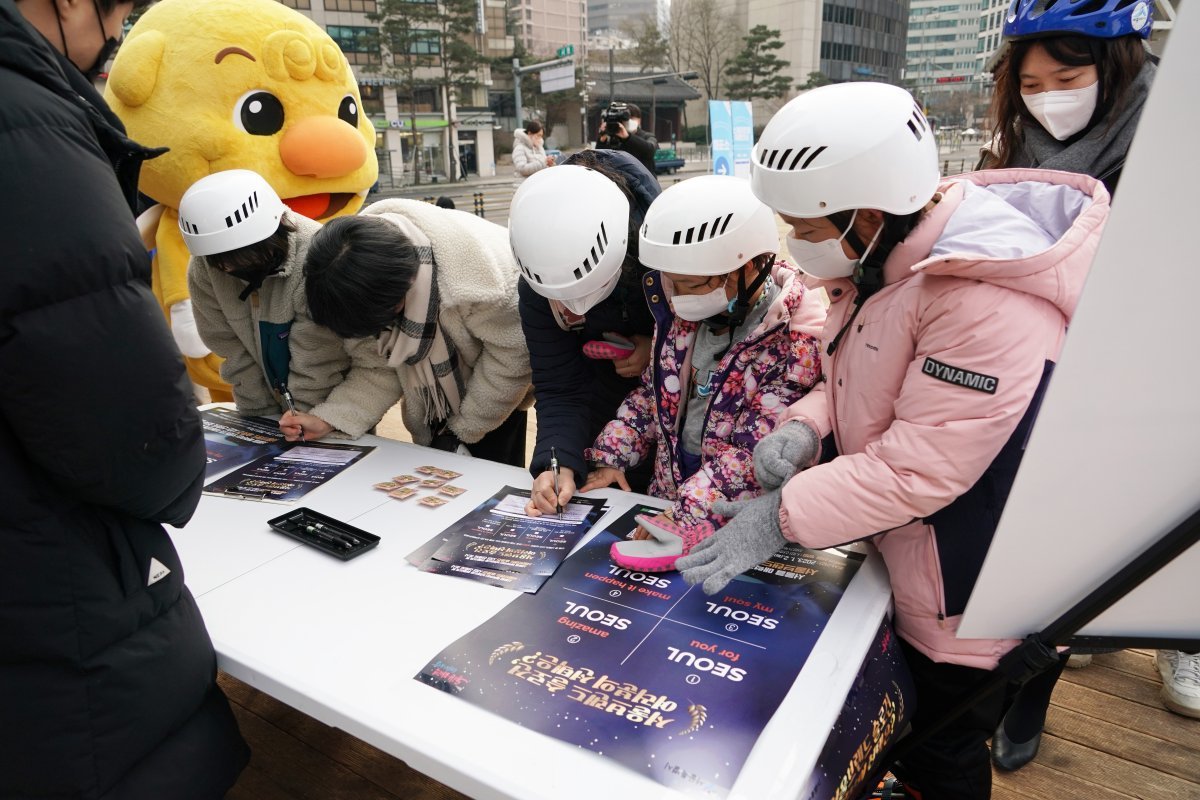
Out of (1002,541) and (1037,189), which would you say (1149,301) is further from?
(1037,189)

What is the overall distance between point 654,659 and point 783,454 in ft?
1.21

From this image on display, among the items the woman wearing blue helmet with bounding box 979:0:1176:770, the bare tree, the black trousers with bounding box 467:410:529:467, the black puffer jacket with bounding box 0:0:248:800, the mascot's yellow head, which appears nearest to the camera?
the black puffer jacket with bounding box 0:0:248:800

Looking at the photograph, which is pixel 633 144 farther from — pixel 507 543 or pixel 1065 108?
pixel 507 543

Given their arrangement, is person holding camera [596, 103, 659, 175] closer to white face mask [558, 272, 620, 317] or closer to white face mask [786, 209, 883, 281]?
white face mask [558, 272, 620, 317]

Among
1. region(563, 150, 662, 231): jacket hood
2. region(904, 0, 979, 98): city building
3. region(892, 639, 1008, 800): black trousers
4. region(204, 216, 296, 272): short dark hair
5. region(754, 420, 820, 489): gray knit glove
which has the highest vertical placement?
region(904, 0, 979, 98): city building

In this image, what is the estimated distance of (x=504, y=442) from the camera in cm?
211

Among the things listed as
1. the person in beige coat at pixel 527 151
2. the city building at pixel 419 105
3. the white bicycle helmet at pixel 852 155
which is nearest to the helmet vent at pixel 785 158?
the white bicycle helmet at pixel 852 155

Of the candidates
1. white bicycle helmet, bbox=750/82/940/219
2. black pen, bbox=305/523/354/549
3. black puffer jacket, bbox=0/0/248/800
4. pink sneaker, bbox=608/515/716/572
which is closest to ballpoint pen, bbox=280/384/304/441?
black pen, bbox=305/523/354/549

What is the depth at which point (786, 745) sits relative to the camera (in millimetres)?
813

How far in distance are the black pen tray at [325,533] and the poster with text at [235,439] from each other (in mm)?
403

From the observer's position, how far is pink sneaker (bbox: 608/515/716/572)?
116cm

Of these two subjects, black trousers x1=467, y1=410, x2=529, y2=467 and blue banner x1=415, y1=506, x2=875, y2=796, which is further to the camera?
black trousers x1=467, y1=410, x2=529, y2=467

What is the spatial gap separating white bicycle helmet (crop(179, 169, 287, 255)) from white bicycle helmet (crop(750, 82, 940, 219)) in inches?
48.6

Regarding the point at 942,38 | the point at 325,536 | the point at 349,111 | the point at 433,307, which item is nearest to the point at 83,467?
the point at 325,536
